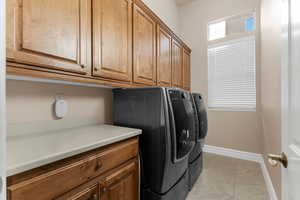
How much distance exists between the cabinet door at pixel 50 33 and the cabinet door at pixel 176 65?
1726 millimetres

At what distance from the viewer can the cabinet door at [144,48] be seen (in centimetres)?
176

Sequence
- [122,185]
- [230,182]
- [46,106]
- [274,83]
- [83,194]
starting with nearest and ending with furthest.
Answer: [83,194]
[122,185]
[46,106]
[274,83]
[230,182]

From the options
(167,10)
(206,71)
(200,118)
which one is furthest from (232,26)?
(200,118)

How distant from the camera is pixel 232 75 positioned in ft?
10.4

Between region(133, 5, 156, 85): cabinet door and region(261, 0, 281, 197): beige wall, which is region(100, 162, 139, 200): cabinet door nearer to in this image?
region(133, 5, 156, 85): cabinet door

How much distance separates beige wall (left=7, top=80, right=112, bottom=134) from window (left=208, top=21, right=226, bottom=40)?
2934mm

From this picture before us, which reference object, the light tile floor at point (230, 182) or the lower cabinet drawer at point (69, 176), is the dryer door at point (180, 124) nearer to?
the lower cabinet drawer at point (69, 176)

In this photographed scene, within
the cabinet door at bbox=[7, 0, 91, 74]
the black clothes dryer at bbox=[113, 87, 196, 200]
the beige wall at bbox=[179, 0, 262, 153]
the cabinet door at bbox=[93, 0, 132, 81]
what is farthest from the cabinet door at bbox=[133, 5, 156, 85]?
the beige wall at bbox=[179, 0, 262, 153]

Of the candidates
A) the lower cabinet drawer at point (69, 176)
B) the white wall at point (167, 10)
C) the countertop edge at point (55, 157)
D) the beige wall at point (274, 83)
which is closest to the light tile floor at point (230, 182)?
the beige wall at point (274, 83)

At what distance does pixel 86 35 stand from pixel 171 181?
144 cm

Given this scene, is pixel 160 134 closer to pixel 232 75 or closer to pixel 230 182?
pixel 230 182

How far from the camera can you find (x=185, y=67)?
3.27m

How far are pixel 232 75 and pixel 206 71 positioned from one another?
0.54 m

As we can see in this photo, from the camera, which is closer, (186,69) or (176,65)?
(176,65)
